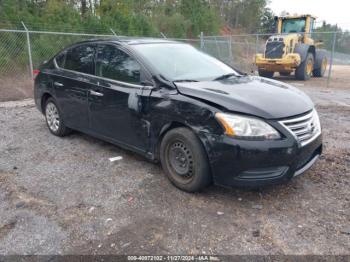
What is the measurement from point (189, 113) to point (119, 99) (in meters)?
1.10

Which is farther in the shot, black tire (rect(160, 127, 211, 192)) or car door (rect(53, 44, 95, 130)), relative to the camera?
car door (rect(53, 44, 95, 130))

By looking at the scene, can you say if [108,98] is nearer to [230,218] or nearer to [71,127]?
[71,127]

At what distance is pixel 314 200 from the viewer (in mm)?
3227

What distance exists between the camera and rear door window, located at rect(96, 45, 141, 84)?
12.2 ft

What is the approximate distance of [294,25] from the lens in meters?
15.2

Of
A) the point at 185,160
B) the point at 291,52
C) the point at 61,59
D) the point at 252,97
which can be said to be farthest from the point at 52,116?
the point at 291,52

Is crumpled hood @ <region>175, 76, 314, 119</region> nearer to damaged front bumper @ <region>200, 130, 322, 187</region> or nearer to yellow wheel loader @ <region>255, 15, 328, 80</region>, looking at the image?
damaged front bumper @ <region>200, 130, 322, 187</region>

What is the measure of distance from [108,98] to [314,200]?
8.80 feet

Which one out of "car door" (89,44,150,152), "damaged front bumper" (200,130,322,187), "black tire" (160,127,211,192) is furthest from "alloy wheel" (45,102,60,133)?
"damaged front bumper" (200,130,322,187)

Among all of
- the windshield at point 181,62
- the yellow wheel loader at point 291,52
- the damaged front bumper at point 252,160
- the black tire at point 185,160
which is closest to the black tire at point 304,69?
the yellow wheel loader at point 291,52

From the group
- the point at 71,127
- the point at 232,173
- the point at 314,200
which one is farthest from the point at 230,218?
the point at 71,127

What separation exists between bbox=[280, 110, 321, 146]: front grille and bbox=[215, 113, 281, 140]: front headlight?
0.58 ft

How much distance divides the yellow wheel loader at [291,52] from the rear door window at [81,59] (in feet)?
34.3

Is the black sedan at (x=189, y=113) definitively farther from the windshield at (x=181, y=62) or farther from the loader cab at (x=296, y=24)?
the loader cab at (x=296, y=24)
